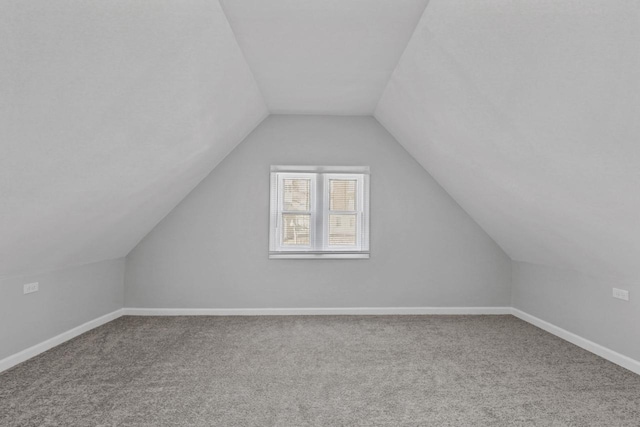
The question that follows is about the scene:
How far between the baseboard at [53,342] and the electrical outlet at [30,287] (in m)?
0.48

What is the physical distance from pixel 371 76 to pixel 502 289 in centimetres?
325

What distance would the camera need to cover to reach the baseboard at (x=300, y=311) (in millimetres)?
4812

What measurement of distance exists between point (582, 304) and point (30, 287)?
5061 millimetres

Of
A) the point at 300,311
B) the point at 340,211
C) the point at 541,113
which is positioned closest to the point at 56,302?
the point at 300,311

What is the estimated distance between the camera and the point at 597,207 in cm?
267

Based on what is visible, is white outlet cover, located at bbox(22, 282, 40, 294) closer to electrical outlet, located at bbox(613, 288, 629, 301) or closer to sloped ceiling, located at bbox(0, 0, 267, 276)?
sloped ceiling, located at bbox(0, 0, 267, 276)

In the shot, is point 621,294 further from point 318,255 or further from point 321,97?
point 321,97

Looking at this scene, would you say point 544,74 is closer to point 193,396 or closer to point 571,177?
point 571,177

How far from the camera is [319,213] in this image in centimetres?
507

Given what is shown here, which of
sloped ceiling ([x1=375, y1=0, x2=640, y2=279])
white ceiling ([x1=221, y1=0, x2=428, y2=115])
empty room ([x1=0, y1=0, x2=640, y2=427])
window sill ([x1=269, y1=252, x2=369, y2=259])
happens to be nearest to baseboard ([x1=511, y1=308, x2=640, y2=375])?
empty room ([x1=0, y1=0, x2=640, y2=427])

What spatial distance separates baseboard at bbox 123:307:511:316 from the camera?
Answer: 15.8ft

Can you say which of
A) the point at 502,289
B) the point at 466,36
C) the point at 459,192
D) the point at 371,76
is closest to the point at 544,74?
the point at 466,36

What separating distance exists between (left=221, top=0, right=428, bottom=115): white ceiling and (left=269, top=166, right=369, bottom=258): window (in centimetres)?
113

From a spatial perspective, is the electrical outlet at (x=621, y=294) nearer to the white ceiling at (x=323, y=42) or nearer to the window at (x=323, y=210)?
the window at (x=323, y=210)
